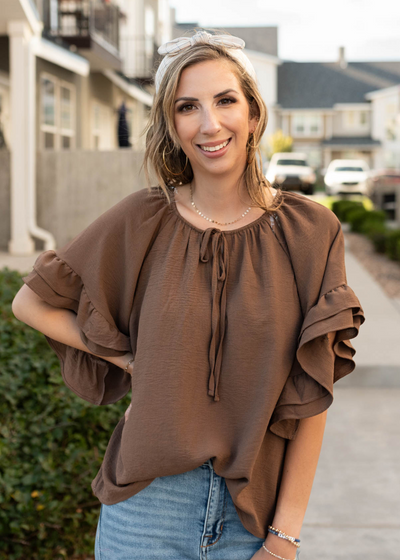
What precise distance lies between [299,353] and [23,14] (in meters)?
9.62

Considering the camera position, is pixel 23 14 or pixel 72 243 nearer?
pixel 72 243

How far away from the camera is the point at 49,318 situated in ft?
5.94

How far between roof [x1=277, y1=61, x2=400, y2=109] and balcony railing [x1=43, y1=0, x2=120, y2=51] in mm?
30587

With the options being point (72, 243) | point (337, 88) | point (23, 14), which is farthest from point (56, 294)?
point (337, 88)

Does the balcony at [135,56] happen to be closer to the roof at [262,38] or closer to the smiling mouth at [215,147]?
the smiling mouth at [215,147]

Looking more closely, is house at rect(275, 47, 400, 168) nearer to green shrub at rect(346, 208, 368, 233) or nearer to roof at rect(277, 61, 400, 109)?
roof at rect(277, 61, 400, 109)

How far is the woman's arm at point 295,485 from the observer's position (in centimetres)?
164

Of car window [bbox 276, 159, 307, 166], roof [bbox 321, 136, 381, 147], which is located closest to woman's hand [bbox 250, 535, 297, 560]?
car window [bbox 276, 159, 307, 166]

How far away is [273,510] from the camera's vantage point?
5.51 ft

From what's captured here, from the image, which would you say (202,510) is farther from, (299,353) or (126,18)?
(126,18)

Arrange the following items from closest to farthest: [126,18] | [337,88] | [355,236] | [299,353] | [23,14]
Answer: [299,353] < [23,14] < [355,236] < [126,18] < [337,88]

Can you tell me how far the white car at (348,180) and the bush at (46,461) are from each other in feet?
89.6

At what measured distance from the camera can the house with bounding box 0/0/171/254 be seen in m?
10.2

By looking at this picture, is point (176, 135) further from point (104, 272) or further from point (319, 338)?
point (319, 338)
